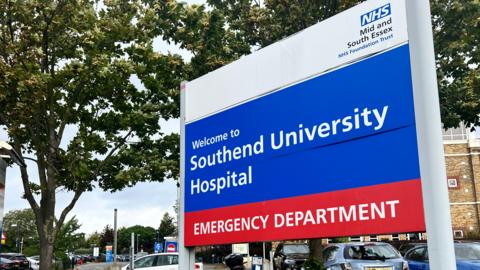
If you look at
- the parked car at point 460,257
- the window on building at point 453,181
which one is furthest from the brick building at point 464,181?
the parked car at point 460,257

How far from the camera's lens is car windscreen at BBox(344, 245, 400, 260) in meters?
12.6

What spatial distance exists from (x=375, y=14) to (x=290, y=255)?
60.2ft

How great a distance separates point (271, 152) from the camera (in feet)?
12.4

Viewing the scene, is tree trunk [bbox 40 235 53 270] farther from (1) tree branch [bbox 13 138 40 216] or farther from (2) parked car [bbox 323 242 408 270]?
(2) parked car [bbox 323 242 408 270]

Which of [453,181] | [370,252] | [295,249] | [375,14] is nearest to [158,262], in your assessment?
[295,249]

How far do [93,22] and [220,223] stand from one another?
11889 mm

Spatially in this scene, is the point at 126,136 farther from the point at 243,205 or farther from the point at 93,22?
the point at 243,205

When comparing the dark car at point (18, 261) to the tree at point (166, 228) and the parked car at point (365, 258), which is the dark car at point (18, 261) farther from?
the tree at point (166, 228)

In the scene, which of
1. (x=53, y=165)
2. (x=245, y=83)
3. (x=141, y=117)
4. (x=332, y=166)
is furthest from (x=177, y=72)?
(x=332, y=166)

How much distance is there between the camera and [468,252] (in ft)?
40.9

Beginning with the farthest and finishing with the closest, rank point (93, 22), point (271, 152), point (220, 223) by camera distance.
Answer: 1. point (93, 22)
2. point (220, 223)
3. point (271, 152)

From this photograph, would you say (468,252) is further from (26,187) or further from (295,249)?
(26,187)

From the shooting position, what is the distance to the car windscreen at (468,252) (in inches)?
484

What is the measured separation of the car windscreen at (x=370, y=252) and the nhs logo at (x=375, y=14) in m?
10.2
